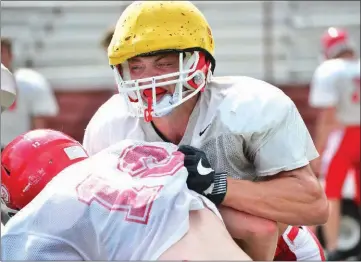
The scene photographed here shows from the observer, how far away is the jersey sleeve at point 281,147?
193 cm

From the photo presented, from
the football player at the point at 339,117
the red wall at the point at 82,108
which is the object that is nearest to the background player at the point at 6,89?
the football player at the point at 339,117

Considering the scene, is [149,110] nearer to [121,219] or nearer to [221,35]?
[121,219]

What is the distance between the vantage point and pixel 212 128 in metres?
2.00

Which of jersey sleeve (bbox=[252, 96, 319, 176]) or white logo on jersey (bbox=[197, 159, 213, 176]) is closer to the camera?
white logo on jersey (bbox=[197, 159, 213, 176])

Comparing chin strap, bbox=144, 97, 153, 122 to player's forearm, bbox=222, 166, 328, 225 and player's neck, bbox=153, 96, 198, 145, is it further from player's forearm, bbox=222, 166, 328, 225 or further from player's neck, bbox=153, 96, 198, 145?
player's forearm, bbox=222, 166, 328, 225

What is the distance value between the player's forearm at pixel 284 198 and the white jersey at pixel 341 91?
2.96 meters

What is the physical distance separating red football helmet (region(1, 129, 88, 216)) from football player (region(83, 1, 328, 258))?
0.23 m

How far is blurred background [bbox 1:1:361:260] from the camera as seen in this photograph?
7.39m

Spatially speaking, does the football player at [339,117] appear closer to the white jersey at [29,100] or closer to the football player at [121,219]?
the white jersey at [29,100]

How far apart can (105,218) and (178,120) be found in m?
0.66

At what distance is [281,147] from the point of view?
192 cm

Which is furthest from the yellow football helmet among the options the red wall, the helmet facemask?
the red wall

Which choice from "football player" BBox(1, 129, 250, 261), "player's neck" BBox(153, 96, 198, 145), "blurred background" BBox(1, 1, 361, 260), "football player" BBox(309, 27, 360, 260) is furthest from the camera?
"blurred background" BBox(1, 1, 361, 260)

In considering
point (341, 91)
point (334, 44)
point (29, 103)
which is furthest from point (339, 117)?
point (29, 103)
